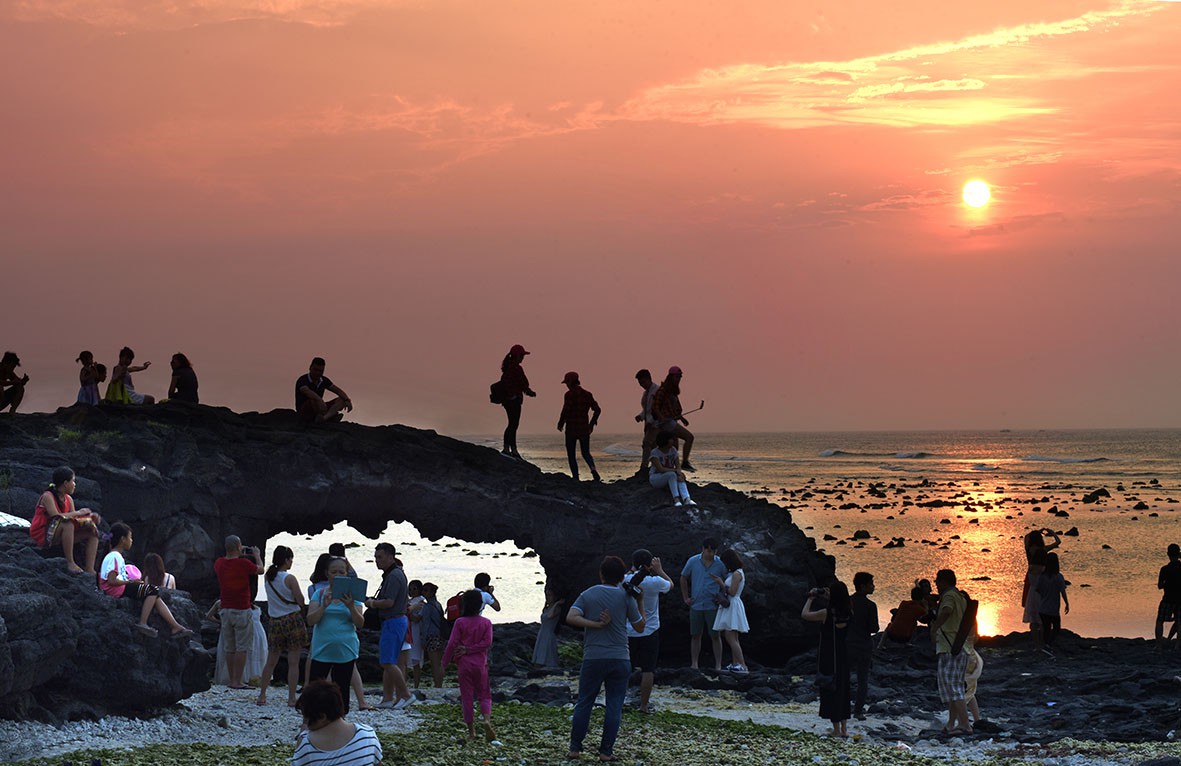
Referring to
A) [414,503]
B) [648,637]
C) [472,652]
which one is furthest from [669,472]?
[472,652]

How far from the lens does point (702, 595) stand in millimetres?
20875

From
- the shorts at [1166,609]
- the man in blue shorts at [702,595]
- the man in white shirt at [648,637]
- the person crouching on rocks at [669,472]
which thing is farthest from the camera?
the person crouching on rocks at [669,472]

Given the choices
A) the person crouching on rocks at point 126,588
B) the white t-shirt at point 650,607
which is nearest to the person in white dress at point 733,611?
the white t-shirt at point 650,607

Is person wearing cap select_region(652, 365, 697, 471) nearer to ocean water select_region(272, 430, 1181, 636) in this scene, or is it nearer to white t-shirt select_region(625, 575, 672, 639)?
ocean water select_region(272, 430, 1181, 636)

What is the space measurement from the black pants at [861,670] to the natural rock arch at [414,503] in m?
6.31

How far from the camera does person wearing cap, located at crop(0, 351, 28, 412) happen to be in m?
22.5

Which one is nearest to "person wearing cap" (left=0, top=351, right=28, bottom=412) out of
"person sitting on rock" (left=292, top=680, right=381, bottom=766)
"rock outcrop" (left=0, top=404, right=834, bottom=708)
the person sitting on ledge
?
"rock outcrop" (left=0, top=404, right=834, bottom=708)

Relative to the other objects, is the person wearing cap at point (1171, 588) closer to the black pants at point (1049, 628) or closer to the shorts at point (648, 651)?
the black pants at point (1049, 628)

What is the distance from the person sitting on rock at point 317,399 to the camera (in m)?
23.7

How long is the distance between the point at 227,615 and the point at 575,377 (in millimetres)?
9789

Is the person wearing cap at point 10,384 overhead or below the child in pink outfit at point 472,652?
overhead

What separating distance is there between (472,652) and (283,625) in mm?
3273

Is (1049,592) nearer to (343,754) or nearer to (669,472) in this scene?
(669,472)

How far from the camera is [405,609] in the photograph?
15.9 meters
